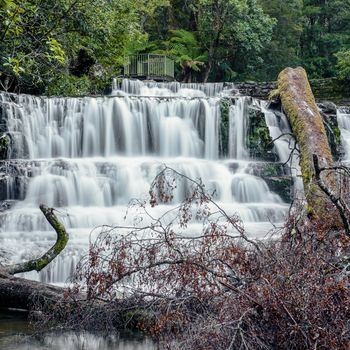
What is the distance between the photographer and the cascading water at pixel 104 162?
12812mm

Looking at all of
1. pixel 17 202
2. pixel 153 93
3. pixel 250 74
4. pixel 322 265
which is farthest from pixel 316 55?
pixel 322 265

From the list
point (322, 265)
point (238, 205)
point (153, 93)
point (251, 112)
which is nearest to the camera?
point (322, 265)

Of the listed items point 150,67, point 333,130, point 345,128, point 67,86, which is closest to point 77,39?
point 67,86

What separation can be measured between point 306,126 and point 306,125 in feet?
0.21

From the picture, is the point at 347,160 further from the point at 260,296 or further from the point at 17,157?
the point at 260,296

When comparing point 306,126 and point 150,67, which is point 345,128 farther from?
point 150,67

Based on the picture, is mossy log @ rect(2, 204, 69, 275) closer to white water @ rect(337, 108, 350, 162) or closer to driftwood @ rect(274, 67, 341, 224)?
driftwood @ rect(274, 67, 341, 224)

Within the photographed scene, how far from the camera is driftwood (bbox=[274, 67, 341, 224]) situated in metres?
12.0

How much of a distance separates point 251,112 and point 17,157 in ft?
23.7

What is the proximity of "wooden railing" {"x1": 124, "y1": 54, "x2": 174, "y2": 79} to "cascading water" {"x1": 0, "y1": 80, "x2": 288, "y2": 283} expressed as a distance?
→ 41.8 ft

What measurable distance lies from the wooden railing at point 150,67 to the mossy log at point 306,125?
506 inches

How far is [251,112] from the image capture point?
1889 cm

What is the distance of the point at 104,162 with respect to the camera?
15695mm

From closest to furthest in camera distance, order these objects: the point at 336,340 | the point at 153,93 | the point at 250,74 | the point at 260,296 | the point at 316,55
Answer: the point at 336,340 < the point at 260,296 < the point at 153,93 < the point at 250,74 < the point at 316,55
